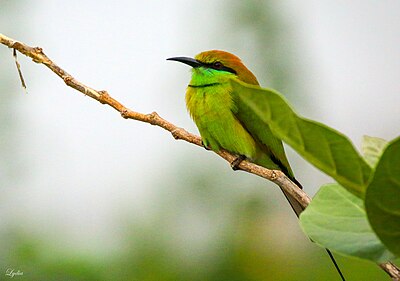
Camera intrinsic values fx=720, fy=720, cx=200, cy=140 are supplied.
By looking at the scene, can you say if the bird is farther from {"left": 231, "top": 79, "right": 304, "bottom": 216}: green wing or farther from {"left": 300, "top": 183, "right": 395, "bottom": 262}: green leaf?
{"left": 300, "top": 183, "right": 395, "bottom": 262}: green leaf

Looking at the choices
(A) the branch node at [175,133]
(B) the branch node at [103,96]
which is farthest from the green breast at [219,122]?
(B) the branch node at [103,96]

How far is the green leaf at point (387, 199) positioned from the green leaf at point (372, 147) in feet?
0.08

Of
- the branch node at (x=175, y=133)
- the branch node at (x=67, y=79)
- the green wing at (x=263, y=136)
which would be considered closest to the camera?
the branch node at (x=67, y=79)

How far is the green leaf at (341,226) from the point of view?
0.20m

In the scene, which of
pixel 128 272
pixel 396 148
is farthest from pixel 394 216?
pixel 128 272

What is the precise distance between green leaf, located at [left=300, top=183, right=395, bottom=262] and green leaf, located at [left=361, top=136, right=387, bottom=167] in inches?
0.6

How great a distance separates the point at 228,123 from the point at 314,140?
1188 mm

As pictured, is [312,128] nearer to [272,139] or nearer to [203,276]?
[272,139]

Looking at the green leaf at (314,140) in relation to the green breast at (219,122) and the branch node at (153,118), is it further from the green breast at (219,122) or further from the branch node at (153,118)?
the green breast at (219,122)

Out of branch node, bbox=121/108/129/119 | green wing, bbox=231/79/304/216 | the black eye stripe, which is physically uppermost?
branch node, bbox=121/108/129/119

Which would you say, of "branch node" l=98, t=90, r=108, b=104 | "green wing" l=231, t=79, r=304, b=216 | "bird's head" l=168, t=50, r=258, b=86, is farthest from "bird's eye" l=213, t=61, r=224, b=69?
"branch node" l=98, t=90, r=108, b=104

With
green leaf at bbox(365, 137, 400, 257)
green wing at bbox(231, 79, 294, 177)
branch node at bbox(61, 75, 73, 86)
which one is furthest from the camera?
green wing at bbox(231, 79, 294, 177)

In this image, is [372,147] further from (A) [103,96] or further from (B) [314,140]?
(A) [103,96]

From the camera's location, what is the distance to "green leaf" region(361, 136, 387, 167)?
0.21m
